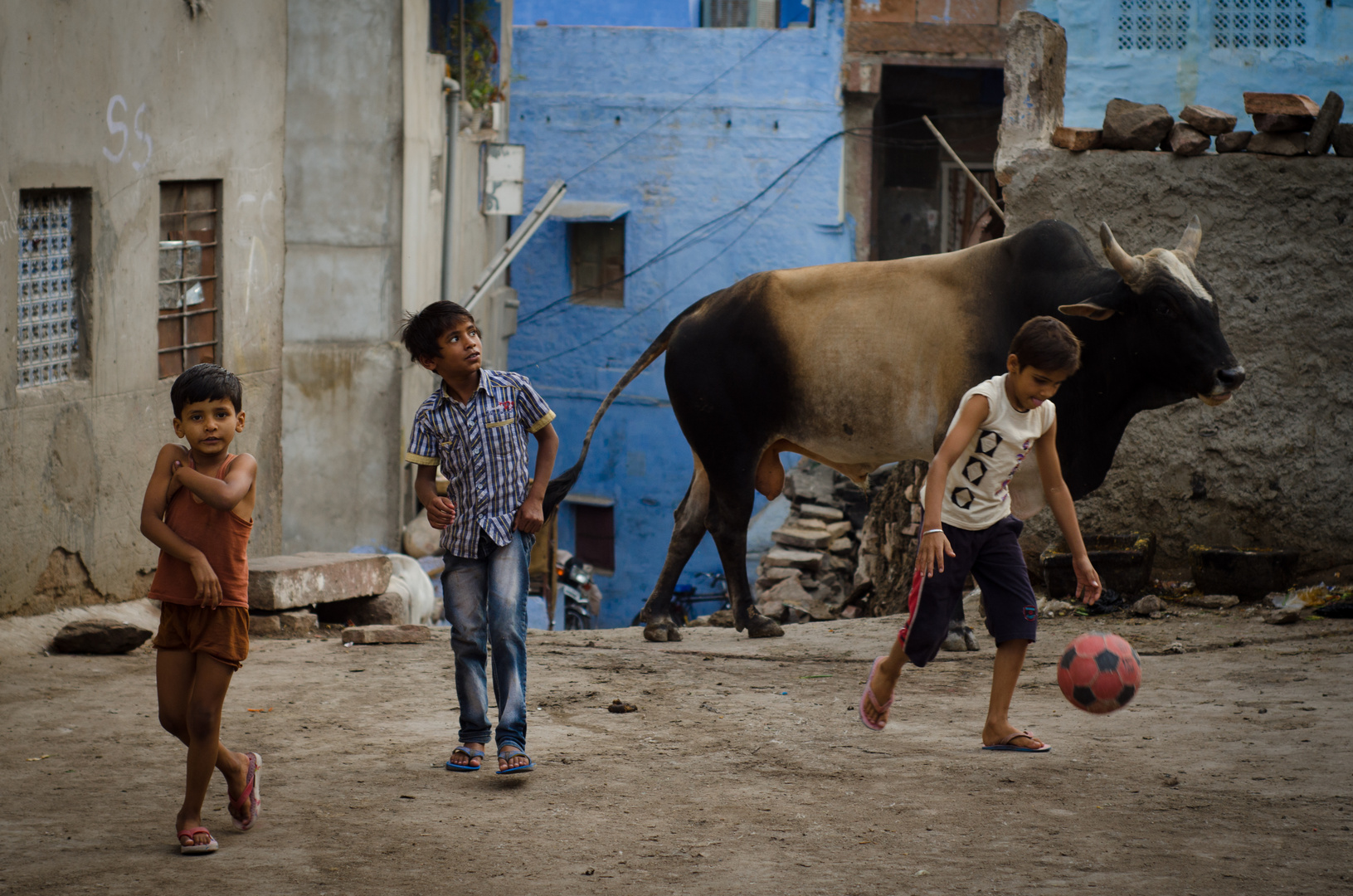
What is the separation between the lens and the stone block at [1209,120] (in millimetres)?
7707

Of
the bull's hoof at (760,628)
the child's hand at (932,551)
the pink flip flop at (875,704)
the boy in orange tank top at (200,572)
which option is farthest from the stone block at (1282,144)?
the boy in orange tank top at (200,572)

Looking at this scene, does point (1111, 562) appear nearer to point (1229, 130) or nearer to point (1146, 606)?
point (1146, 606)

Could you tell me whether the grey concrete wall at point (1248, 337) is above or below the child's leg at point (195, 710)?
above

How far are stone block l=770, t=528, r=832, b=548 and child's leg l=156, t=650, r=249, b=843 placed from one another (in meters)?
13.2

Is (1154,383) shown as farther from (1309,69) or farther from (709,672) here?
(1309,69)

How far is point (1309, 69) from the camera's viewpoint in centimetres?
1852

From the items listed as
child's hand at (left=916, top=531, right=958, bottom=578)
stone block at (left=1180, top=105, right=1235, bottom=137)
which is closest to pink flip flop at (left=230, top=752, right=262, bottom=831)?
child's hand at (left=916, top=531, right=958, bottom=578)

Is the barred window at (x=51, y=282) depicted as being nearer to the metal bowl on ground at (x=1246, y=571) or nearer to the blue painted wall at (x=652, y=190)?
the metal bowl on ground at (x=1246, y=571)

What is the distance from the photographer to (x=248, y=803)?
12.9 feet

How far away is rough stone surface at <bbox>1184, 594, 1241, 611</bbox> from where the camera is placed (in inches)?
293

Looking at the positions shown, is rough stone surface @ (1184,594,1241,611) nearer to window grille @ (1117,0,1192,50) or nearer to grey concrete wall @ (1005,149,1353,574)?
grey concrete wall @ (1005,149,1353,574)

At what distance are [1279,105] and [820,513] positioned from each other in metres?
10.5

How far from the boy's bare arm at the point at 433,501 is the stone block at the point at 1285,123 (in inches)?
208

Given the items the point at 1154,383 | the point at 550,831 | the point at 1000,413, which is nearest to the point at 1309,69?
the point at 1154,383
